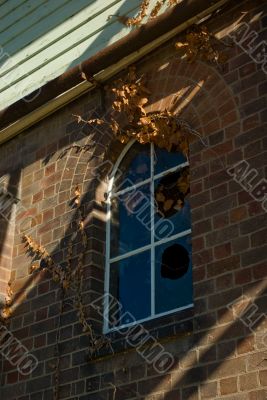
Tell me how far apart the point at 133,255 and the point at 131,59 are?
2001 millimetres

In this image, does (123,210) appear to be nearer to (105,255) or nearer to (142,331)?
(105,255)

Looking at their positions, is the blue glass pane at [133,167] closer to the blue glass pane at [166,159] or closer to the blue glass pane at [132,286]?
the blue glass pane at [166,159]

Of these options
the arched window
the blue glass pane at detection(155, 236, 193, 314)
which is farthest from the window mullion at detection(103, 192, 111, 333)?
the blue glass pane at detection(155, 236, 193, 314)

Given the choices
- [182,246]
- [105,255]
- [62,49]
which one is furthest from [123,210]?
[62,49]

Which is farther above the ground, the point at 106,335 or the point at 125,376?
the point at 106,335

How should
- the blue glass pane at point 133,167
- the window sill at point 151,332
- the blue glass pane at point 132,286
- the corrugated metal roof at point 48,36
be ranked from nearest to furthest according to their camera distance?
the window sill at point 151,332
the blue glass pane at point 132,286
the blue glass pane at point 133,167
the corrugated metal roof at point 48,36

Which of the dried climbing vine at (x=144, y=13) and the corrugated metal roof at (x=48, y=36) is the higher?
the corrugated metal roof at (x=48, y=36)

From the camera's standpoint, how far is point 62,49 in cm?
898

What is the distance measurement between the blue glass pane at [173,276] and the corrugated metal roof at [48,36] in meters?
2.48

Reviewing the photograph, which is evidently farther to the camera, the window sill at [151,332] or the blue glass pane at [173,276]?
the blue glass pane at [173,276]

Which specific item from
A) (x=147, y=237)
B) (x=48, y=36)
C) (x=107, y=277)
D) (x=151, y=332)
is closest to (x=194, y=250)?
(x=151, y=332)

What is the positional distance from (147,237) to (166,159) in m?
0.76

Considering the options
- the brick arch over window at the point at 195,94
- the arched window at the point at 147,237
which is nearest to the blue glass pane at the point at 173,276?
the arched window at the point at 147,237

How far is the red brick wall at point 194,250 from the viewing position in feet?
19.7
